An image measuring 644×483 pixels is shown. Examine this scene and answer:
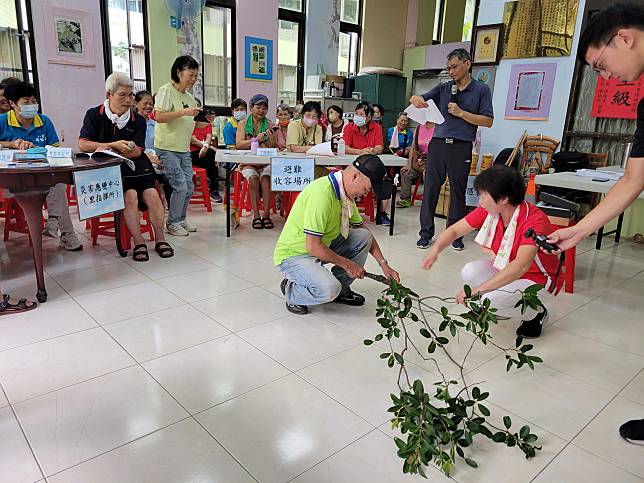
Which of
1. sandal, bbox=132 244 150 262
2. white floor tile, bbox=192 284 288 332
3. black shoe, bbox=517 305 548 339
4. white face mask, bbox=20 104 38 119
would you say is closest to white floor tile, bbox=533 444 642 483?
black shoe, bbox=517 305 548 339

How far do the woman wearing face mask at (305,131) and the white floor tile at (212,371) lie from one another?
255 centimetres

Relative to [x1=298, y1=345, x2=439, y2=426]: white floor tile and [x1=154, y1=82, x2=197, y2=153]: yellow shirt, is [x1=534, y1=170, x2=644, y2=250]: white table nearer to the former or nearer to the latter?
[x1=298, y1=345, x2=439, y2=426]: white floor tile

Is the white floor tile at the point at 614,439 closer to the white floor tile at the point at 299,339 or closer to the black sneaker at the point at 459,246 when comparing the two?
the white floor tile at the point at 299,339

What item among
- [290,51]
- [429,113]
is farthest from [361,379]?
[290,51]

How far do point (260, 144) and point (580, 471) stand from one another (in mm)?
3685

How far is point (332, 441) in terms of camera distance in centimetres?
152

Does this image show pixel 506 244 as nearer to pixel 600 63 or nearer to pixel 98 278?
pixel 600 63

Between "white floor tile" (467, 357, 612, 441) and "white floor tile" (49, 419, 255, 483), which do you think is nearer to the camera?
"white floor tile" (49, 419, 255, 483)

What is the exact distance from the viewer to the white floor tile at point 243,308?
2371 millimetres

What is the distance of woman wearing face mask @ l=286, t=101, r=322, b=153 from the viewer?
14.3 ft

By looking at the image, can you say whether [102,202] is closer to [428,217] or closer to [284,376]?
[284,376]

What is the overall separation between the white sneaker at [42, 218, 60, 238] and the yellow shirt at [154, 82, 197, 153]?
96 centimetres

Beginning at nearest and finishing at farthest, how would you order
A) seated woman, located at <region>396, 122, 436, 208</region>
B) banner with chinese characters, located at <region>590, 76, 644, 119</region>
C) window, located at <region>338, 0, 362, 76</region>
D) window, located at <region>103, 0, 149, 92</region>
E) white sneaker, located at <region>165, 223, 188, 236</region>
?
white sneaker, located at <region>165, 223, 188, 236</region> < banner with chinese characters, located at <region>590, 76, 644, 119</region> < window, located at <region>103, 0, 149, 92</region> < seated woman, located at <region>396, 122, 436, 208</region> < window, located at <region>338, 0, 362, 76</region>

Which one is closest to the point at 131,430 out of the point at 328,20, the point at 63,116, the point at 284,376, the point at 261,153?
the point at 284,376
